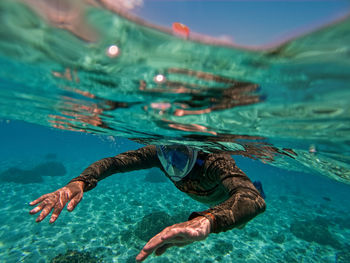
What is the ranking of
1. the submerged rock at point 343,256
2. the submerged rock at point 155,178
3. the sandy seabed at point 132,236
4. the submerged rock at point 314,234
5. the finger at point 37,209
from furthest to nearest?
the submerged rock at point 155,178 → the submerged rock at point 314,234 → the submerged rock at point 343,256 → the sandy seabed at point 132,236 → the finger at point 37,209

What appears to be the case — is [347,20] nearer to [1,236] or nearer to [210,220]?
[210,220]

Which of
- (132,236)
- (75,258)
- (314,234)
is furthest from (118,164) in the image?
(314,234)

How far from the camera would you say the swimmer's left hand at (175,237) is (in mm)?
1908

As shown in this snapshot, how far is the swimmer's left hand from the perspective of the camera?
75.1 inches

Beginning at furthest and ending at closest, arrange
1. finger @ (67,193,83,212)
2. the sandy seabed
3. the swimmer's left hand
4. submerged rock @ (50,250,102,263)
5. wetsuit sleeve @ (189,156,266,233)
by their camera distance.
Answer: the sandy seabed, submerged rock @ (50,250,102,263), finger @ (67,193,83,212), wetsuit sleeve @ (189,156,266,233), the swimmer's left hand

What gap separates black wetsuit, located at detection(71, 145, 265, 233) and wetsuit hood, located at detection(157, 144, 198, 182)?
0.14 metres

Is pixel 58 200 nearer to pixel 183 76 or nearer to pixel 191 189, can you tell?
pixel 191 189

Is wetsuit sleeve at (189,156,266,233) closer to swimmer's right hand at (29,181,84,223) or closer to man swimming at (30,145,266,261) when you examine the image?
man swimming at (30,145,266,261)

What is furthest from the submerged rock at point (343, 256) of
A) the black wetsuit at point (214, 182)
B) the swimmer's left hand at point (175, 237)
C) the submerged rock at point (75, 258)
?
the swimmer's left hand at point (175, 237)

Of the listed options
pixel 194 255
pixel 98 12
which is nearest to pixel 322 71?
pixel 98 12

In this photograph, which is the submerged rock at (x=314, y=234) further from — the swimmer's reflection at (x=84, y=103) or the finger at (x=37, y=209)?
the finger at (x=37, y=209)

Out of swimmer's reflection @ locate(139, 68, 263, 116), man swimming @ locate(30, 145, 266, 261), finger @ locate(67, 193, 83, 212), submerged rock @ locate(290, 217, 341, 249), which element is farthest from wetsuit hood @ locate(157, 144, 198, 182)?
submerged rock @ locate(290, 217, 341, 249)

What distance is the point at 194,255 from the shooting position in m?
8.43

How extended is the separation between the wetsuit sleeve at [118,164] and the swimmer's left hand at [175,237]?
2.33 m
